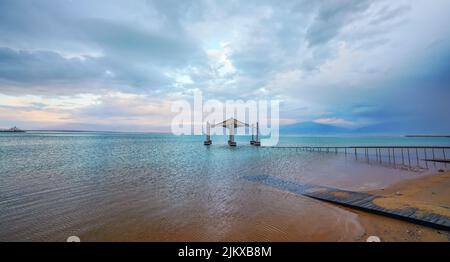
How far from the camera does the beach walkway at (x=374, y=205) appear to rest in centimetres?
618

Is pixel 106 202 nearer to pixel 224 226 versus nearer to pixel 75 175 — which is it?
pixel 224 226

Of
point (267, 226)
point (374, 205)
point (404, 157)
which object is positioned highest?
point (404, 157)

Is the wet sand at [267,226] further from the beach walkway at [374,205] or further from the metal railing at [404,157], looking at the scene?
the metal railing at [404,157]

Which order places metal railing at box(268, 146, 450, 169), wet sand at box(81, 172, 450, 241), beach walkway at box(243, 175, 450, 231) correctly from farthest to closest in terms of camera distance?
metal railing at box(268, 146, 450, 169), beach walkway at box(243, 175, 450, 231), wet sand at box(81, 172, 450, 241)

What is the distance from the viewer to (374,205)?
7.88 meters

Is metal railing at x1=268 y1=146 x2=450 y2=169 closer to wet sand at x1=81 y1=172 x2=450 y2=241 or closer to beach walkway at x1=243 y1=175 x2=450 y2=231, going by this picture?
beach walkway at x1=243 y1=175 x2=450 y2=231

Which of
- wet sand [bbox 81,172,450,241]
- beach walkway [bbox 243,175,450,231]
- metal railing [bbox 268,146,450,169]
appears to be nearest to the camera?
wet sand [bbox 81,172,450,241]

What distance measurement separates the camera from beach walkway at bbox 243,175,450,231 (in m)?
6.18

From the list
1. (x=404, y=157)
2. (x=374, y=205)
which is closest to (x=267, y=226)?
(x=374, y=205)

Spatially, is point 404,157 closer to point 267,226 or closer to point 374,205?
point 374,205

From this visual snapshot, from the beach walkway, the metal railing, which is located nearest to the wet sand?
the beach walkway
